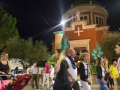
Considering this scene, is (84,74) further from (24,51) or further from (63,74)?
(24,51)

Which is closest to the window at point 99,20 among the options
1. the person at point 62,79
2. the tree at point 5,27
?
the tree at point 5,27

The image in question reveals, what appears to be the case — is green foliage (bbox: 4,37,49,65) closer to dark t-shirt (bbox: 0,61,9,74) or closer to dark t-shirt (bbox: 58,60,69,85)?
dark t-shirt (bbox: 0,61,9,74)

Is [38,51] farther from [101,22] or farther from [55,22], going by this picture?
[55,22]

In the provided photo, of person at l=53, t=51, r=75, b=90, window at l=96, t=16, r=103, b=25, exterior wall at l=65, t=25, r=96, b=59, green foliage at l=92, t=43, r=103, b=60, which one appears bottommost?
person at l=53, t=51, r=75, b=90

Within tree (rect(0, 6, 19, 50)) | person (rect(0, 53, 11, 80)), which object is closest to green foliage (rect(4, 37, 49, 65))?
tree (rect(0, 6, 19, 50))

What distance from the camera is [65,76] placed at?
368cm

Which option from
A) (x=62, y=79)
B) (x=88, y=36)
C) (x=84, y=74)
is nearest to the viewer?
(x=62, y=79)

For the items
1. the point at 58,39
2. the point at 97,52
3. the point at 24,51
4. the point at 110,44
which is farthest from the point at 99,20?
the point at 24,51

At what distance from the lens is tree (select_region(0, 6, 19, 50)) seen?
29122 mm

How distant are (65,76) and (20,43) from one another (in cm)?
2559

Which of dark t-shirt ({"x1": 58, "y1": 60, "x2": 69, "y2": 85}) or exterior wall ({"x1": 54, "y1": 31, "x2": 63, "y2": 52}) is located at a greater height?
exterior wall ({"x1": 54, "y1": 31, "x2": 63, "y2": 52})

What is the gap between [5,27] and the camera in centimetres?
2964

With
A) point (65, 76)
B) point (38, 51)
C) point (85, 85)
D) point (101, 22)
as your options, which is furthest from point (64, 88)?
point (101, 22)

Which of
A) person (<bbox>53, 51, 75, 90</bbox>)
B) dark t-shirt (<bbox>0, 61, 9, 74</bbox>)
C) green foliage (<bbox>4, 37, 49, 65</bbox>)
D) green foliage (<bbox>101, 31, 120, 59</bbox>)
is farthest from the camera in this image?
green foliage (<bbox>4, 37, 49, 65</bbox>)
